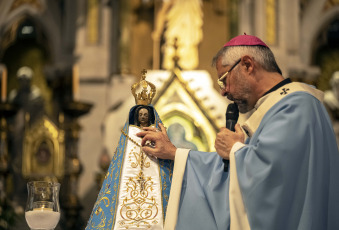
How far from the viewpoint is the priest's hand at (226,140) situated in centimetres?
335

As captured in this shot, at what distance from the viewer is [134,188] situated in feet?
12.8

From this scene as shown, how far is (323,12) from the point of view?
28.4 feet

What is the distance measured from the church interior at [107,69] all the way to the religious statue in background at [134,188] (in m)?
2.95

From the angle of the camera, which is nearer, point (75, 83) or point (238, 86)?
point (238, 86)

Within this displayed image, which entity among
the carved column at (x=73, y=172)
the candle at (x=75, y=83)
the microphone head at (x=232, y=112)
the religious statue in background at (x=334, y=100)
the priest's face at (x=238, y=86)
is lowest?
the carved column at (x=73, y=172)

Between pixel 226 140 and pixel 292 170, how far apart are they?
17.1 inches

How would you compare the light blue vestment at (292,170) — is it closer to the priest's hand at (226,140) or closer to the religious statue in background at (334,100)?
the priest's hand at (226,140)

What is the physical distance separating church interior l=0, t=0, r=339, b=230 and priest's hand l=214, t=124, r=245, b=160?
3526mm

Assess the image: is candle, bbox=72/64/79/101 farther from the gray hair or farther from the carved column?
the gray hair

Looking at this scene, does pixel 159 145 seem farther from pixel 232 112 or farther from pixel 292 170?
pixel 292 170

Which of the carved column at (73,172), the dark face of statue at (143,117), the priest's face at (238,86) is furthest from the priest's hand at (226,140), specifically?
the carved column at (73,172)

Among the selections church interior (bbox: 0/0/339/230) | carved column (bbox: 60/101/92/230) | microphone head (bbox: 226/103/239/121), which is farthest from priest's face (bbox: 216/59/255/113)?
carved column (bbox: 60/101/92/230)

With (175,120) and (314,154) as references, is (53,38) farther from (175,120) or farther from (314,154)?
(314,154)

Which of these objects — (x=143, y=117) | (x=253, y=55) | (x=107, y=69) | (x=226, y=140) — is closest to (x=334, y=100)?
(x=107, y=69)
